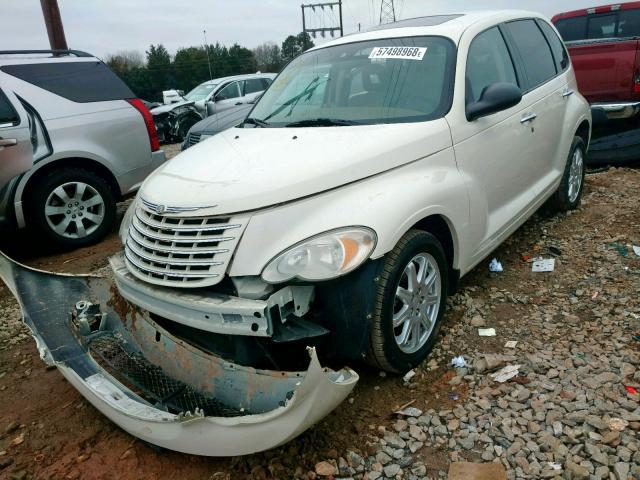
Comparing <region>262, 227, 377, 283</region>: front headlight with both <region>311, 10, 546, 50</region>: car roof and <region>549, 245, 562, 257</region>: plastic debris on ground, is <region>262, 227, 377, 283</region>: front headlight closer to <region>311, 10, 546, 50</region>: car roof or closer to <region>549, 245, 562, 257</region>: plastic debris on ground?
<region>311, 10, 546, 50</region>: car roof

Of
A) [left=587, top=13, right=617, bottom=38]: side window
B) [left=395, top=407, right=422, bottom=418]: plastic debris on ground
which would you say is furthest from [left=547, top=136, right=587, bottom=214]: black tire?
[left=587, top=13, right=617, bottom=38]: side window

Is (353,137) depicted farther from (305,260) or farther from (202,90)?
(202,90)

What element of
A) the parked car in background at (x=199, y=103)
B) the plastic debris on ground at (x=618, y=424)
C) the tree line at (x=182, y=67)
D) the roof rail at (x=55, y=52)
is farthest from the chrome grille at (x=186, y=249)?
the tree line at (x=182, y=67)

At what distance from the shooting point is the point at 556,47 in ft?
15.7

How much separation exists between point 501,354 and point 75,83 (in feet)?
16.6

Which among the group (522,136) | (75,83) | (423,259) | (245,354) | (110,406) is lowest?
(110,406)

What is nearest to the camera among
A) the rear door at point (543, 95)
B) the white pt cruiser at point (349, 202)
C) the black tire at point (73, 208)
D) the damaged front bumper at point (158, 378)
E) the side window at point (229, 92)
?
the damaged front bumper at point (158, 378)

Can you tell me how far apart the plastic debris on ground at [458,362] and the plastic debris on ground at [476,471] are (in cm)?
72

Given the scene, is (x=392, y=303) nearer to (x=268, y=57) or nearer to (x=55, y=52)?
(x=55, y=52)

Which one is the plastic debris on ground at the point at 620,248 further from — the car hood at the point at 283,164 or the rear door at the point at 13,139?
the rear door at the point at 13,139

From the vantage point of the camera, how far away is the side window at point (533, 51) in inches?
159

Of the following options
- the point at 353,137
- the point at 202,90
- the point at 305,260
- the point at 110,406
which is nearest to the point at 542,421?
the point at 305,260

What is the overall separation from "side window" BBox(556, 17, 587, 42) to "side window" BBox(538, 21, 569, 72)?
4246 mm

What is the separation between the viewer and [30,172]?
5062 millimetres
